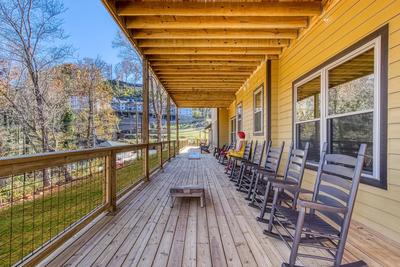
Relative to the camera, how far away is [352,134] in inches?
114

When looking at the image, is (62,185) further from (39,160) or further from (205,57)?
(205,57)

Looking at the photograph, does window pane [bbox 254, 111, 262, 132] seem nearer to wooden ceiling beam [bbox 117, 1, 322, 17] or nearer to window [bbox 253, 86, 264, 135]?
window [bbox 253, 86, 264, 135]

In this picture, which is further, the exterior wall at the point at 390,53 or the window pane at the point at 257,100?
the window pane at the point at 257,100

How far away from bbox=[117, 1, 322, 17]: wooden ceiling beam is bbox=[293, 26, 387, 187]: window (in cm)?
94

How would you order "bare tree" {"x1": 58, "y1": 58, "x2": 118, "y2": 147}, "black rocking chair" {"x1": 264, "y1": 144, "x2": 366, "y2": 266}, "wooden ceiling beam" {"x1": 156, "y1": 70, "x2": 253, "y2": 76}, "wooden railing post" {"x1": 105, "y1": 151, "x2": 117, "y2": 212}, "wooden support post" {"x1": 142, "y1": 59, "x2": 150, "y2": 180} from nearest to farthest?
"black rocking chair" {"x1": 264, "y1": 144, "x2": 366, "y2": 266}
"wooden railing post" {"x1": 105, "y1": 151, "x2": 117, "y2": 212}
"wooden support post" {"x1": 142, "y1": 59, "x2": 150, "y2": 180}
"wooden ceiling beam" {"x1": 156, "y1": 70, "x2": 253, "y2": 76}
"bare tree" {"x1": 58, "y1": 58, "x2": 118, "y2": 147}

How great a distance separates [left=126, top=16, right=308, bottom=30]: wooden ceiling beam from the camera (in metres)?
3.75

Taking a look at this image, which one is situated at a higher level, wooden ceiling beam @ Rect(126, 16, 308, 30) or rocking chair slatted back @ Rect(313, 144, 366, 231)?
wooden ceiling beam @ Rect(126, 16, 308, 30)

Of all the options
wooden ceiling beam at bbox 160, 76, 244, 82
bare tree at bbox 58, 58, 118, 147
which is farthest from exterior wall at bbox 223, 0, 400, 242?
bare tree at bbox 58, 58, 118, 147

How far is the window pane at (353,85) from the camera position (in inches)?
104

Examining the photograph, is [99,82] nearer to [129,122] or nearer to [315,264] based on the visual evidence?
[129,122]

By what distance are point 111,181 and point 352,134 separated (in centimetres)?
318

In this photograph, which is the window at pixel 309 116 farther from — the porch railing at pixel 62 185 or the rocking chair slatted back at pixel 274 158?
the porch railing at pixel 62 185

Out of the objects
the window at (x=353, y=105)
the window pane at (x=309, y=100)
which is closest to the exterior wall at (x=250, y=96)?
the window pane at (x=309, y=100)

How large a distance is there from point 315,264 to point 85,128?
528 inches
